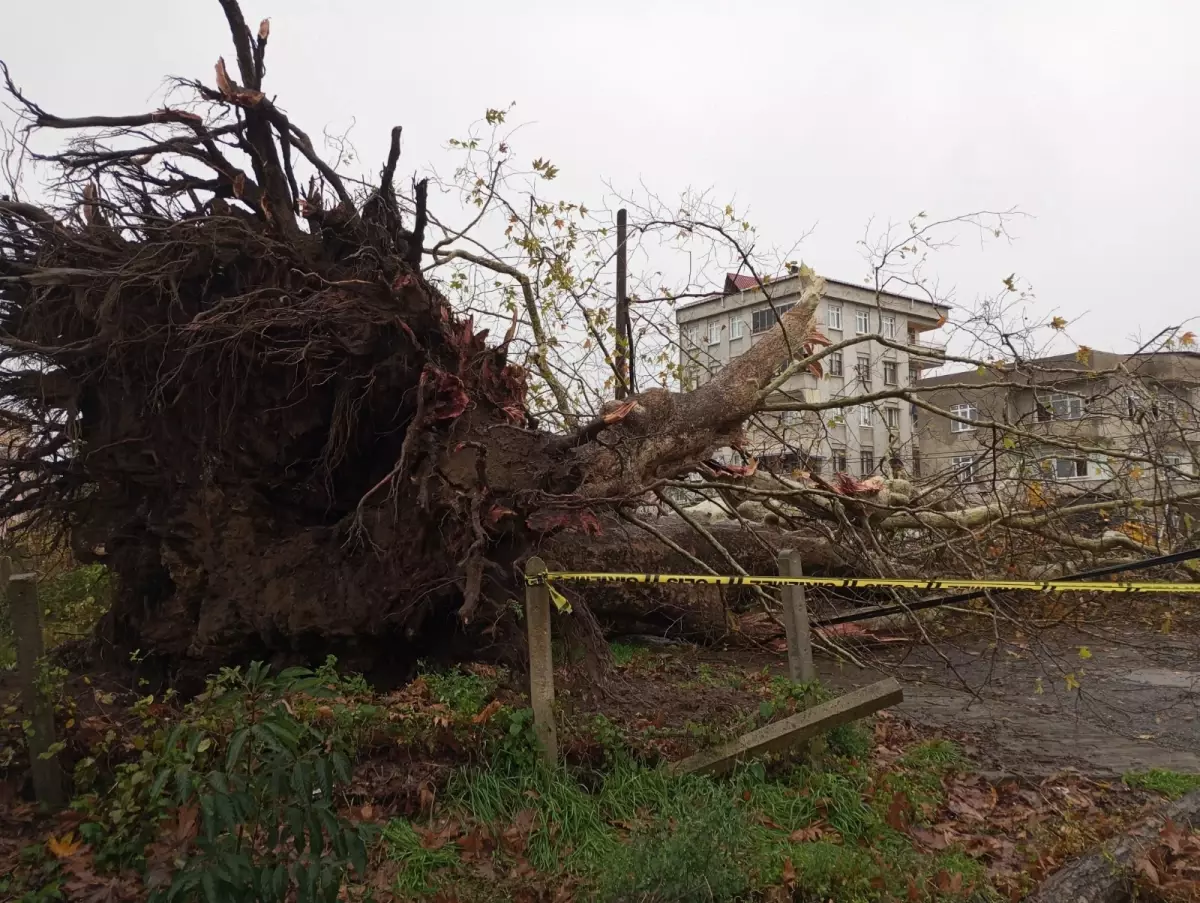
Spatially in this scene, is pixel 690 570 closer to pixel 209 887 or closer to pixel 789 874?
pixel 789 874

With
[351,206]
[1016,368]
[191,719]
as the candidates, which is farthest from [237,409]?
[1016,368]

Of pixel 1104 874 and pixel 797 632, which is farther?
pixel 797 632

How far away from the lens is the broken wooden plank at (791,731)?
4387mm

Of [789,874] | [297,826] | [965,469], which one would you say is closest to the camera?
[297,826]

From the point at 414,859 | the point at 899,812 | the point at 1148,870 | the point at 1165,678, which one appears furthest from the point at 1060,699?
the point at 414,859

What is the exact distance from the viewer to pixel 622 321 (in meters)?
11.0

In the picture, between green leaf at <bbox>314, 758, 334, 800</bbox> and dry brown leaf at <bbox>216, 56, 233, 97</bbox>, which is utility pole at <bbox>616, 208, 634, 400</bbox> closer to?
dry brown leaf at <bbox>216, 56, 233, 97</bbox>

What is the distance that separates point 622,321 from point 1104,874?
849cm

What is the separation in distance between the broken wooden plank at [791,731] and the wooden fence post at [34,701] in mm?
2917

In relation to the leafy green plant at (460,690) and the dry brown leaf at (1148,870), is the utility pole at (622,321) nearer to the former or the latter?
the leafy green plant at (460,690)

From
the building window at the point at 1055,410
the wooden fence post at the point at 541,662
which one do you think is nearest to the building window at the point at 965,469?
the building window at the point at 1055,410

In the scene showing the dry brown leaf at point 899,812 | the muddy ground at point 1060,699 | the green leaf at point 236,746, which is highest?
the green leaf at point 236,746

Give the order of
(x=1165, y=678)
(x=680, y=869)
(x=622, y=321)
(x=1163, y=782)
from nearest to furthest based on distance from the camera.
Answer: (x=680, y=869), (x=1163, y=782), (x=1165, y=678), (x=622, y=321)

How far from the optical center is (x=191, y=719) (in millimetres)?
3955
